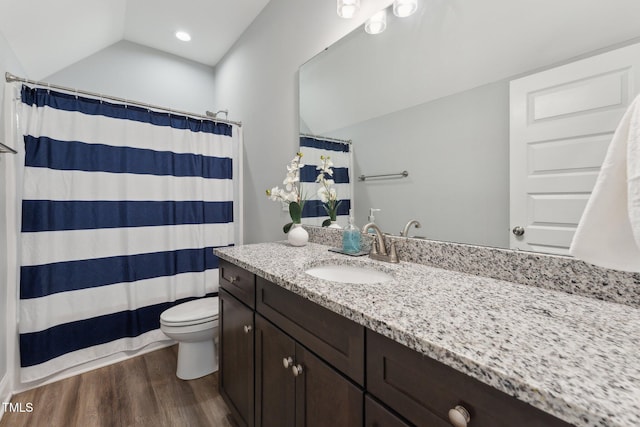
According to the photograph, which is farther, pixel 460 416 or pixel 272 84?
pixel 272 84

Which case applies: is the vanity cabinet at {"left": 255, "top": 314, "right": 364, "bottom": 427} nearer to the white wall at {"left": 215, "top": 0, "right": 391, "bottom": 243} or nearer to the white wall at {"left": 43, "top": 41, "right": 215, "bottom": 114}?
the white wall at {"left": 215, "top": 0, "right": 391, "bottom": 243}

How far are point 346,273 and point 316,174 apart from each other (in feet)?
2.36

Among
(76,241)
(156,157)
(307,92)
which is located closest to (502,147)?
(307,92)

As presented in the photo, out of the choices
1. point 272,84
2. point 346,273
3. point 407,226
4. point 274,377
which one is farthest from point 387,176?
point 272,84

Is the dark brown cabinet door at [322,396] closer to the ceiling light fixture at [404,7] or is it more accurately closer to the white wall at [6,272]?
the ceiling light fixture at [404,7]

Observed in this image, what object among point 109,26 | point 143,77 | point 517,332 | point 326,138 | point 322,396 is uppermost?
point 109,26

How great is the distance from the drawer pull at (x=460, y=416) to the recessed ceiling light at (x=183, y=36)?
317 cm

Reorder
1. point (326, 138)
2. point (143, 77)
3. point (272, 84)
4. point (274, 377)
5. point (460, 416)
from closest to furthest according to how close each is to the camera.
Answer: point (460, 416) < point (274, 377) < point (326, 138) < point (272, 84) < point (143, 77)

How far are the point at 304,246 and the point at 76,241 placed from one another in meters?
1.52

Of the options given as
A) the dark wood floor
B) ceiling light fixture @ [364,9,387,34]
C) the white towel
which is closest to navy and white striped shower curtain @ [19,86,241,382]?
the dark wood floor

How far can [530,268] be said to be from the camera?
0.84m

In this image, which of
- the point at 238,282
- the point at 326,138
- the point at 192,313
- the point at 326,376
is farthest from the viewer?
the point at 192,313

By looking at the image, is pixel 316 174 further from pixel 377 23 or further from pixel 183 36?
pixel 183 36

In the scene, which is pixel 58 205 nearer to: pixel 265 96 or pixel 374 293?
pixel 265 96
